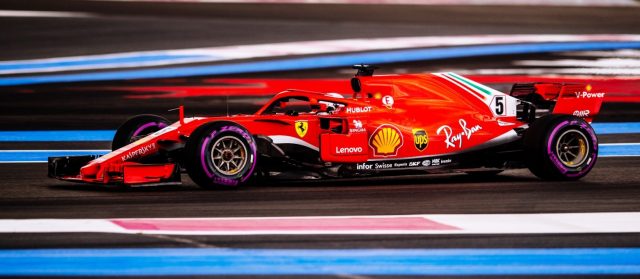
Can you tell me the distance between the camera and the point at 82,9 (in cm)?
2977

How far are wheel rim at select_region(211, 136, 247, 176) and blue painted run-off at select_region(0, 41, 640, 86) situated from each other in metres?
12.1

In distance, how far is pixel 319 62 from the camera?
78.1ft

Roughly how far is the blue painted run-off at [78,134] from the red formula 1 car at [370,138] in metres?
4.60

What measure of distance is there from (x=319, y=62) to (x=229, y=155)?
1319cm

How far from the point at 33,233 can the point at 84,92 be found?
520 inches

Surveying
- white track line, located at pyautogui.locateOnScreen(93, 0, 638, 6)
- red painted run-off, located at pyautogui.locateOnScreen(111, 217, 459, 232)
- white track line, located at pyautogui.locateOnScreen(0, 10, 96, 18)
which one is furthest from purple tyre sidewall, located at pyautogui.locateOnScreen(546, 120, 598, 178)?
white track line, located at pyautogui.locateOnScreen(93, 0, 638, 6)

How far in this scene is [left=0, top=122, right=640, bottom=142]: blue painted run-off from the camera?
16381 millimetres

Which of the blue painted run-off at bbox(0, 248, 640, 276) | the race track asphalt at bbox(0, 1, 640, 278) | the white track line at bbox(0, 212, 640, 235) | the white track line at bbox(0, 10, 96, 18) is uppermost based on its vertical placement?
the white track line at bbox(0, 10, 96, 18)

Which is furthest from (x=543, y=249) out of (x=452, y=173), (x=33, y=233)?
(x=452, y=173)

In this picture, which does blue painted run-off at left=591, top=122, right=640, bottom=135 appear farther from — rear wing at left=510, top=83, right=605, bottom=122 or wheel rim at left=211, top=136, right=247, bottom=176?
wheel rim at left=211, top=136, right=247, bottom=176

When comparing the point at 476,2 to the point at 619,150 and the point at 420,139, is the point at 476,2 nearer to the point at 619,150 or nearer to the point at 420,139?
the point at 619,150

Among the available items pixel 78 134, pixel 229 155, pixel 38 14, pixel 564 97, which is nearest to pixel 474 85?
pixel 564 97

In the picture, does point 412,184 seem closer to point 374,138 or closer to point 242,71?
point 374,138

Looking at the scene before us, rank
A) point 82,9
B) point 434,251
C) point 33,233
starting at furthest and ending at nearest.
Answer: point 82,9
point 33,233
point 434,251
